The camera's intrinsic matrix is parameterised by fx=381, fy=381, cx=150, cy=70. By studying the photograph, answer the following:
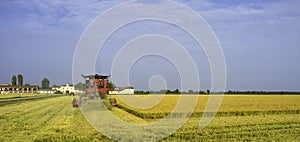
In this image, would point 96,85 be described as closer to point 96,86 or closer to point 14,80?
point 96,86

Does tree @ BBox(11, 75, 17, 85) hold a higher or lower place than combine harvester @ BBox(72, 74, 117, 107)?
higher

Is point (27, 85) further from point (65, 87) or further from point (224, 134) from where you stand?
point (224, 134)

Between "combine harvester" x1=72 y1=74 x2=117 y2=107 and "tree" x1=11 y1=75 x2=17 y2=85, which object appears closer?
"combine harvester" x1=72 y1=74 x2=117 y2=107

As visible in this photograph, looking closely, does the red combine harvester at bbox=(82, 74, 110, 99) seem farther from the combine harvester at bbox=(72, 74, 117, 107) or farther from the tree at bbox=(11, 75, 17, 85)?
the tree at bbox=(11, 75, 17, 85)

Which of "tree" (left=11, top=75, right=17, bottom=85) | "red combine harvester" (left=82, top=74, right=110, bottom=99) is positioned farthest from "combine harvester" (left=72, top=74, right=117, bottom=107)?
"tree" (left=11, top=75, right=17, bottom=85)

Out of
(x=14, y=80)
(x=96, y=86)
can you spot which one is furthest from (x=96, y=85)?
(x=14, y=80)

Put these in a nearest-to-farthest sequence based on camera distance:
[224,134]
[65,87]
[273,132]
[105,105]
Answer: [224,134], [273,132], [105,105], [65,87]

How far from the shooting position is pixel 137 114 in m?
26.5

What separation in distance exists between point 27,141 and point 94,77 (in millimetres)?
21754

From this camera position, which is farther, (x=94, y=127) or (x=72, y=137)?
(x=94, y=127)

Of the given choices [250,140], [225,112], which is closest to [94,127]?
[250,140]

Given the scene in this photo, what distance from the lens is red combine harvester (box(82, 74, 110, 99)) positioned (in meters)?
33.6

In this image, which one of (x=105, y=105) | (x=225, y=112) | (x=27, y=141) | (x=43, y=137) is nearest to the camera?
(x=27, y=141)

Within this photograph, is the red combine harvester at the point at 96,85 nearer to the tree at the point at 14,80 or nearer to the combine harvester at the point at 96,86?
the combine harvester at the point at 96,86
